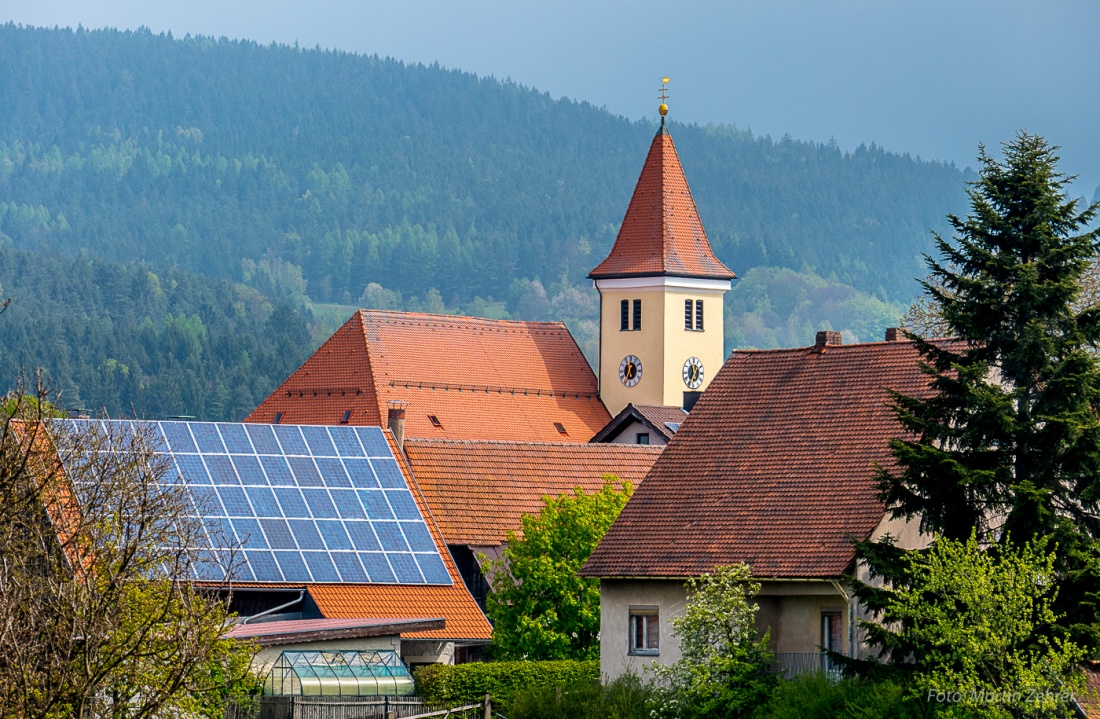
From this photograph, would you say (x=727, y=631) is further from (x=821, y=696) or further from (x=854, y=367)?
(x=854, y=367)

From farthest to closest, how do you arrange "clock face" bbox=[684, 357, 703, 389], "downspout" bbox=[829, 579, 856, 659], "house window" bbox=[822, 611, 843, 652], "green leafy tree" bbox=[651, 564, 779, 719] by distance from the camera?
"clock face" bbox=[684, 357, 703, 389] → "house window" bbox=[822, 611, 843, 652] → "downspout" bbox=[829, 579, 856, 659] → "green leafy tree" bbox=[651, 564, 779, 719]

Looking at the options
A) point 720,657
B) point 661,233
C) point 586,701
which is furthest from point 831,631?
point 661,233

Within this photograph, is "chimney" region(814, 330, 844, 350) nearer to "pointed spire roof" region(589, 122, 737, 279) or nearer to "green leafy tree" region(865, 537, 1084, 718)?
"green leafy tree" region(865, 537, 1084, 718)

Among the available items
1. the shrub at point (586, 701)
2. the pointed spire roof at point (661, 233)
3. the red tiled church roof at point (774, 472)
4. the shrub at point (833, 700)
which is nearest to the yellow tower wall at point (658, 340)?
the pointed spire roof at point (661, 233)

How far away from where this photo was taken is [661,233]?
10675 cm

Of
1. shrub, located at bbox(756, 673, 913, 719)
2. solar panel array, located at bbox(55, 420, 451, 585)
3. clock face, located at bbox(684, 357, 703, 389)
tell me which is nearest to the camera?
shrub, located at bbox(756, 673, 913, 719)

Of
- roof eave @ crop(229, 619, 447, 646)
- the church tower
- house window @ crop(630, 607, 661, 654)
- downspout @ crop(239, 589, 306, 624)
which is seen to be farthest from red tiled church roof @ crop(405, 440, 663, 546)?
the church tower

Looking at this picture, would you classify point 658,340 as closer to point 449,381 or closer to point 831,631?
point 449,381

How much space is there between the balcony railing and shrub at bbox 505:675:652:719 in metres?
2.44

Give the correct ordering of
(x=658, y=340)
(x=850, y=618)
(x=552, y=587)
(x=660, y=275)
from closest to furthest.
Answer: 1. (x=850, y=618)
2. (x=552, y=587)
3. (x=658, y=340)
4. (x=660, y=275)

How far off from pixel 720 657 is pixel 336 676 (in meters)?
7.60

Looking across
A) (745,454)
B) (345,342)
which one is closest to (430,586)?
(745,454)

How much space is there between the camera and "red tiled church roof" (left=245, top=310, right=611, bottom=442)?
9562 centimetres

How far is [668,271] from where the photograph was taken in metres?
105
